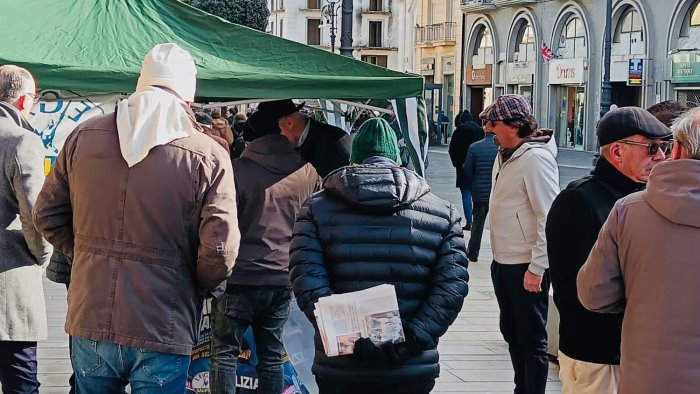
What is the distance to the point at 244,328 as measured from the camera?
5.50 m

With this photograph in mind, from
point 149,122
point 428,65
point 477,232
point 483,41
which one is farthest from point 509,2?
point 149,122

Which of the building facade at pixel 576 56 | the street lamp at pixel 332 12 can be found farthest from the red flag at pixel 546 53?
the street lamp at pixel 332 12

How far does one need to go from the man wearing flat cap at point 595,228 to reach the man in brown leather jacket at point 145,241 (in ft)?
4.60

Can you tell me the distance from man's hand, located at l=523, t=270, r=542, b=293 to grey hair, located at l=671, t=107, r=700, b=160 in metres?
2.34

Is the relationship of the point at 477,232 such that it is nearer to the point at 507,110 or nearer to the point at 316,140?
the point at 316,140

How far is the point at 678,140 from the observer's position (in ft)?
11.3

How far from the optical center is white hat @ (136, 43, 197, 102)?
394 centimetres

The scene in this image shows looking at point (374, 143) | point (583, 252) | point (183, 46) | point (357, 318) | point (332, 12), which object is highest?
point (332, 12)

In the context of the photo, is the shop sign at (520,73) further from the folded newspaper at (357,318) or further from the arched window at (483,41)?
the folded newspaper at (357,318)

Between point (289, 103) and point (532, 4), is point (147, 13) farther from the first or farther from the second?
point (532, 4)

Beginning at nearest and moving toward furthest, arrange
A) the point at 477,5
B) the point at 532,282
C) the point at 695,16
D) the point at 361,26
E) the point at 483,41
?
the point at 532,282, the point at 695,16, the point at 477,5, the point at 483,41, the point at 361,26

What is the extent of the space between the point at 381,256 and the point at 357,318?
0.89 ft

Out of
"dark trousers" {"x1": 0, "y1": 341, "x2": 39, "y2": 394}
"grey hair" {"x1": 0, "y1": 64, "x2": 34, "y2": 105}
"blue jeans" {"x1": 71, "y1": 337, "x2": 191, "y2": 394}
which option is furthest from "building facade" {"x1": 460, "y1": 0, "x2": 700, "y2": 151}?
"blue jeans" {"x1": 71, "y1": 337, "x2": 191, "y2": 394}

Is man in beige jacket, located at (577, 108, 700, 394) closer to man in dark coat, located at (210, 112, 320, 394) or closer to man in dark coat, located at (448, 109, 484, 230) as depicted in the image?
man in dark coat, located at (210, 112, 320, 394)
